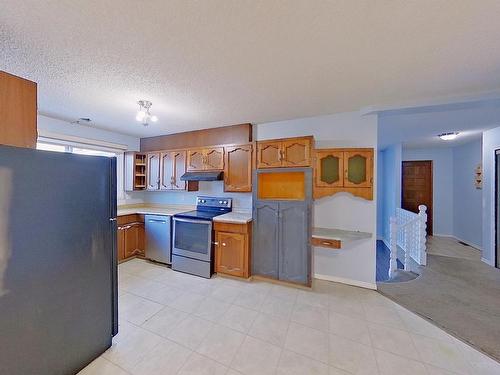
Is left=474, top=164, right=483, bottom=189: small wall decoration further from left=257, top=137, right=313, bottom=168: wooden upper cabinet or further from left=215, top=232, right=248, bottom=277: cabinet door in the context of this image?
left=215, top=232, right=248, bottom=277: cabinet door

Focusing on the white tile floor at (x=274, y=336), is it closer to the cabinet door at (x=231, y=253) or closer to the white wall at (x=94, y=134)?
the cabinet door at (x=231, y=253)

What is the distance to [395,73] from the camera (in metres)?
1.90

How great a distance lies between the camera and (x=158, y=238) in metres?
3.61

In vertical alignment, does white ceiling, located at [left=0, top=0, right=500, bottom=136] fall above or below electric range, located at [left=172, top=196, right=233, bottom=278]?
above

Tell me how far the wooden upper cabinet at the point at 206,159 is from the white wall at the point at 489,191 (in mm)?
4608

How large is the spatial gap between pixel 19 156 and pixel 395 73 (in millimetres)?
2892

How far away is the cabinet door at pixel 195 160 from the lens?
3666 millimetres

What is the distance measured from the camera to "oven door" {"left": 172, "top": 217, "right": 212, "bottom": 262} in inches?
125

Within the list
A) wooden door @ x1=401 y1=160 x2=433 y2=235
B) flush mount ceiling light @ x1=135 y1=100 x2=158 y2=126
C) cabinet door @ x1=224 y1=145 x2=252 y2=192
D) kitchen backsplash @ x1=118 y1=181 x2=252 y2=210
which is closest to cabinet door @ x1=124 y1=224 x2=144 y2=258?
kitchen backsplash @ x1=118 y1=181 x2=252 y2=210

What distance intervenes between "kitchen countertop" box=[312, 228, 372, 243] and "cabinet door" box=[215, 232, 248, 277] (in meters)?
1.04

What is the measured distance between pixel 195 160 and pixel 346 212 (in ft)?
8.52

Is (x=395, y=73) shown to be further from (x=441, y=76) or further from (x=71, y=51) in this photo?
(x=71, y=51)

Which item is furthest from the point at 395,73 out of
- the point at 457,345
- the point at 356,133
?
the point at 457,345

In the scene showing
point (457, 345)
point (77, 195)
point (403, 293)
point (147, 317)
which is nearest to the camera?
point (77, 195)
